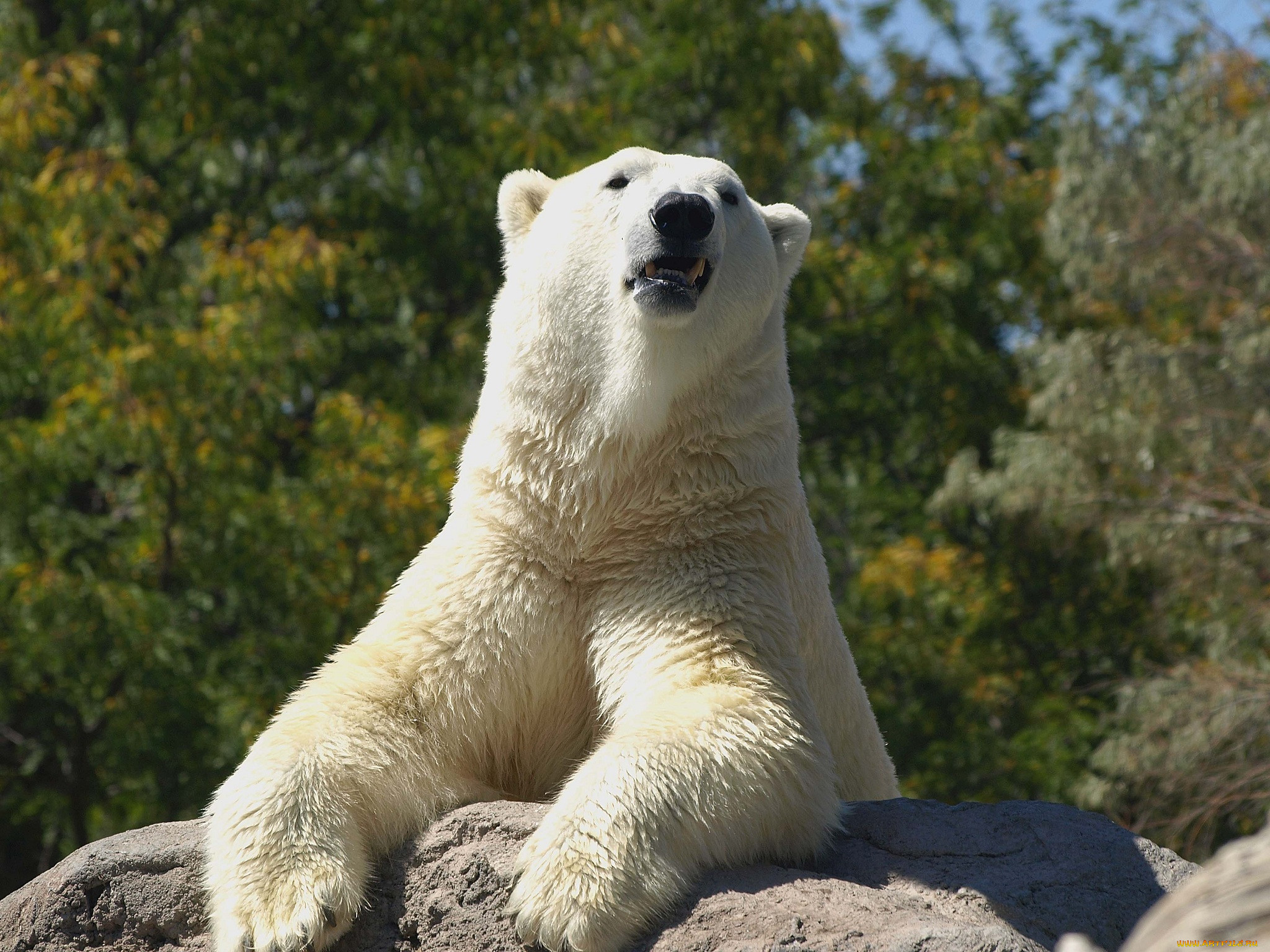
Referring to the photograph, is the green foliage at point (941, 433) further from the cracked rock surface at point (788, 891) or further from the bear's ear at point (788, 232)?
the cracked rock surface at point (788, 891)

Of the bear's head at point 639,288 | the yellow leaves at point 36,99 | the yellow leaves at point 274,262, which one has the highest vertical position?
the yellow leaves at point 36,99

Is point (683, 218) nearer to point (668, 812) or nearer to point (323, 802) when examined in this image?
point (668, 812)

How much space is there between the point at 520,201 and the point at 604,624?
4.67 ft

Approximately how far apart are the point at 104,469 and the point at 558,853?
283 inches

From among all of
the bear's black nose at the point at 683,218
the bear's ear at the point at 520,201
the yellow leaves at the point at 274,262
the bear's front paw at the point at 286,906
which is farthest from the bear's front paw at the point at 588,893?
the yellow leaves at the point at 274,262

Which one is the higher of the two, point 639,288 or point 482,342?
point 482,342

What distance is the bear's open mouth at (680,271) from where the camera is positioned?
11.9ft

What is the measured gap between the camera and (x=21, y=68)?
29.7 ft

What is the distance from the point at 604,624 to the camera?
3.55 meters

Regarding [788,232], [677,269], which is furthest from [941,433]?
[677,269]

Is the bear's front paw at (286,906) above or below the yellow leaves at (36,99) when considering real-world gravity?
below

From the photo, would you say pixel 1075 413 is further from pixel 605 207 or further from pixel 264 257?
pixel 605 207

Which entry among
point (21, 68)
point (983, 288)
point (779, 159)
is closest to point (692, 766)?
point (21, 68)

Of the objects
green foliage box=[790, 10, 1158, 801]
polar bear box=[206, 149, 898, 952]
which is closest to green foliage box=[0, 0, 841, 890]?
green foliage box=[790, 10, 1158, 801]
